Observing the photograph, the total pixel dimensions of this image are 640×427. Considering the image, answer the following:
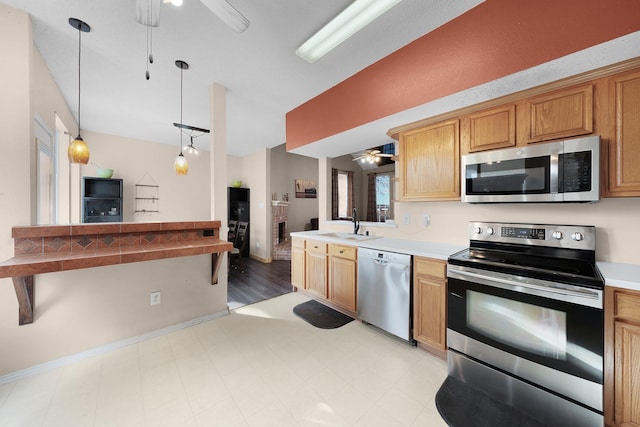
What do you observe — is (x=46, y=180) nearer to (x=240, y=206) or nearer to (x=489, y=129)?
(x=240, y=206)

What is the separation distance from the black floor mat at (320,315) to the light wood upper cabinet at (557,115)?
7.84ft

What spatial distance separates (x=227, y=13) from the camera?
1365mm

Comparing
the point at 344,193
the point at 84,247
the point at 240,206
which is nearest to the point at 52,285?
the point at 84,247

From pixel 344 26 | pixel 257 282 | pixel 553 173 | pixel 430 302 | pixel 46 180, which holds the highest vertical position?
pixel 344 26

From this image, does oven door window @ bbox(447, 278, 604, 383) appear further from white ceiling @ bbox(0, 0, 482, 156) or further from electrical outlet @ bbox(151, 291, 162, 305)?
electrical outlet @ bbox(151, 291, 162, 305)

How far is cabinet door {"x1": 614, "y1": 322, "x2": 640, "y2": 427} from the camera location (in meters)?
1.31

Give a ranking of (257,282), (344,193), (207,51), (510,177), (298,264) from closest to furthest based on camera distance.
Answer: (510,177)
(207,51)
(298,264)
(257,282)
(344,193)

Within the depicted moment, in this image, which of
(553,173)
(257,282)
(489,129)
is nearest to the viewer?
(553,173)

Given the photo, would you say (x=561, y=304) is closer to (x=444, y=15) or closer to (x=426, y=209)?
(x=426, y=209)

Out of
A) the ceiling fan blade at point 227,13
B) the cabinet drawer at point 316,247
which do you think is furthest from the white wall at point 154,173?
the ceiling fan blade at point 227,13

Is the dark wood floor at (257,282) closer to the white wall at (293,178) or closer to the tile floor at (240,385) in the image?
the tile floor at (240,385)

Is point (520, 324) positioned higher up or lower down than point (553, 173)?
lower down

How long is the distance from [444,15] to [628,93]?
1.26m

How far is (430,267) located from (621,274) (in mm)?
1064
